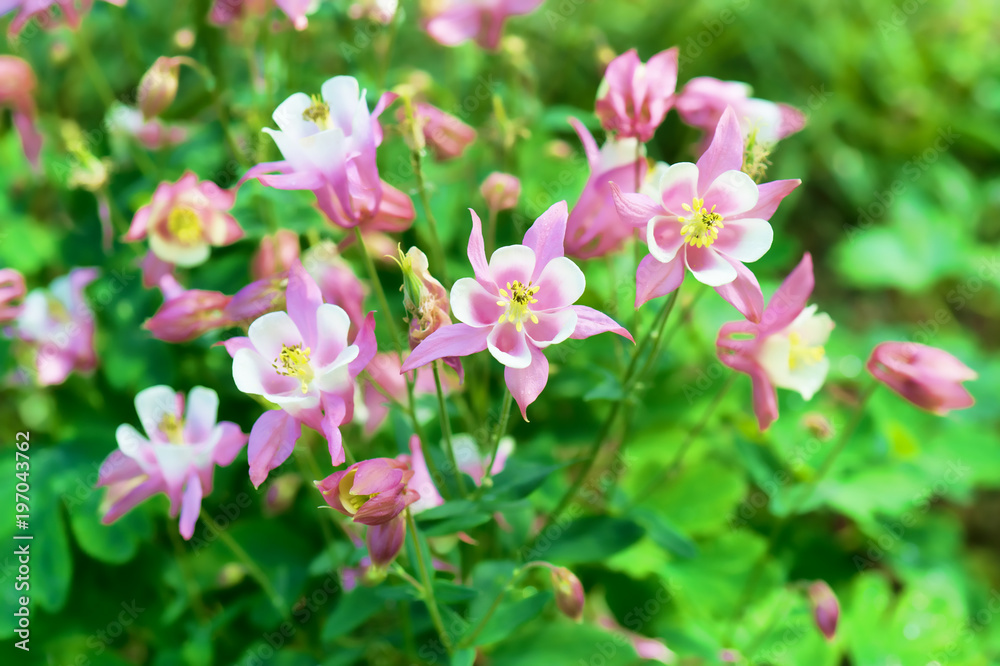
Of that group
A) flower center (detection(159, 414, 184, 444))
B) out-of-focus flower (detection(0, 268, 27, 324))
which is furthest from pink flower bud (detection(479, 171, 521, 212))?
out-of-focus flower (detection(0, 268, 27, 324))

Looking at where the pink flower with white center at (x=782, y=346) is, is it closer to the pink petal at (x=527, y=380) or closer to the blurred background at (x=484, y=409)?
the blurred background at (x=484, y=409)

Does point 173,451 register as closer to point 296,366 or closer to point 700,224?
point 296,366

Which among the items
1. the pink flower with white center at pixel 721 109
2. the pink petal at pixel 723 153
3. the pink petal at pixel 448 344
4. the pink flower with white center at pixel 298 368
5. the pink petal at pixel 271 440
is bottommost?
the pink petal at pixel 271 440

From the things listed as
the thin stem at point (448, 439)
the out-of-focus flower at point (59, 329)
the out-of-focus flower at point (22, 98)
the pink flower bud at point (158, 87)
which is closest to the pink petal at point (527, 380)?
the thin stem at point (448, 439)

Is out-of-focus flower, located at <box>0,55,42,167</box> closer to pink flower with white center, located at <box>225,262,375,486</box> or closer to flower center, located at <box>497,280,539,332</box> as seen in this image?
pink flower with white center, located at <box>225,262,375,486</box>

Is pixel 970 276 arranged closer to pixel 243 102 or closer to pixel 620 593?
pixel 620 593

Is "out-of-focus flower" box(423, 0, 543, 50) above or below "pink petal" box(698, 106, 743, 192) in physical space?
below

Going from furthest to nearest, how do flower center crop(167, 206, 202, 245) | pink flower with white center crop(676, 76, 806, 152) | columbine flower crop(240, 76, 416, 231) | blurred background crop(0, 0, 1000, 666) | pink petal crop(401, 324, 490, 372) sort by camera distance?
1. blurred background crop(0, 0, 1000, 666)
2. flower center crop(167, 206, 202, 245)
3. pink flower with white center crop(676, 76, 806, 152)
4. columbine flower crop(240, 76, 416, 231)
5. pink petal crop(401, 324, 490, 372)

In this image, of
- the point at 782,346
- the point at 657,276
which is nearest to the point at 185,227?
the point at 657,276
